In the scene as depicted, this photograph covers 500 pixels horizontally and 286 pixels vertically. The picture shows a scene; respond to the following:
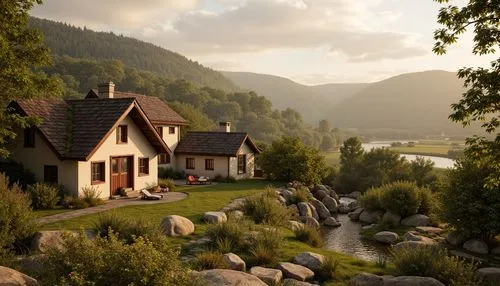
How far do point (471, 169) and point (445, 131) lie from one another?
175 m

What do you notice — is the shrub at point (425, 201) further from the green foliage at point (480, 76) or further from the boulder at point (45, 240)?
the boulder at point (45, 240)

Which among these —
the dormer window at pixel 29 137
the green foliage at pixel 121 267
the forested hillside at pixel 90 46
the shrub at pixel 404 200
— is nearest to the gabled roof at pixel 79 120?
the dormer window at pixel 29 137

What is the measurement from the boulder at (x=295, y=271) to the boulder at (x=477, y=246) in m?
9.87

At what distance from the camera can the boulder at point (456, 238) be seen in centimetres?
1872

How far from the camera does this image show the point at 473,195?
18.0 metres

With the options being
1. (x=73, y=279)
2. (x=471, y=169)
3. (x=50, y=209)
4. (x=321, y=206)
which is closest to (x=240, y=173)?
(x=321, y=206)

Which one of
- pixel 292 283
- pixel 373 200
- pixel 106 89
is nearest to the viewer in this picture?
pixel 292 283

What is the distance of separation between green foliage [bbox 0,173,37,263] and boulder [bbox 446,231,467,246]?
17.9 meters

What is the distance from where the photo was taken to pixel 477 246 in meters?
18.0

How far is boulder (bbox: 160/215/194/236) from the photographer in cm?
1531

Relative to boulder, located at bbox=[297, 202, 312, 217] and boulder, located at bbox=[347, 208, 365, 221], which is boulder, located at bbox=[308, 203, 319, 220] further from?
boulder, located at bbox=[347, 208, 365, 221]

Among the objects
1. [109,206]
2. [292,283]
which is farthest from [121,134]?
[292,283]

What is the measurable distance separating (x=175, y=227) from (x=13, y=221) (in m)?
5.56

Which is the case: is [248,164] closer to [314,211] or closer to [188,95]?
[314,211]
